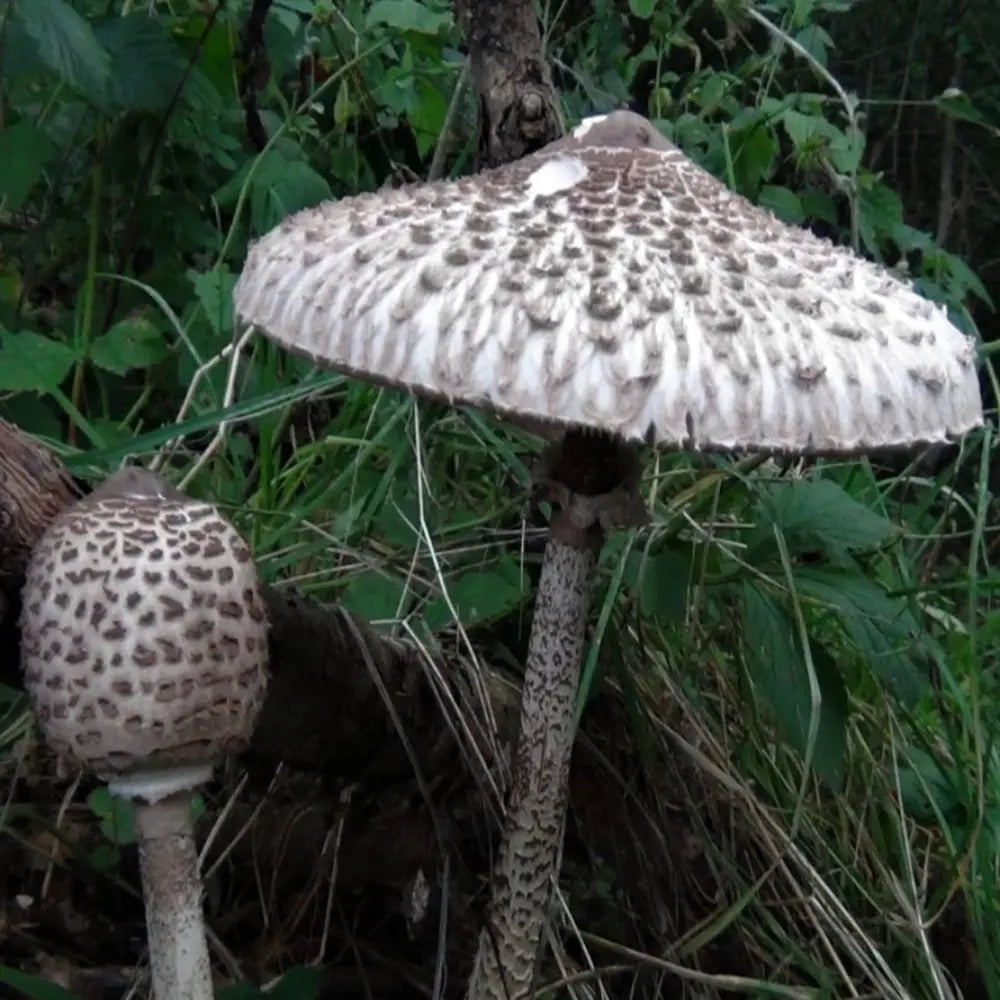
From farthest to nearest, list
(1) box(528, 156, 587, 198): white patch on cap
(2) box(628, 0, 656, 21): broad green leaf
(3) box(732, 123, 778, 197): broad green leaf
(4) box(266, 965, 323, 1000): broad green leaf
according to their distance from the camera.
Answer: (3) box(732, 123, 778, 197): broad green leaf → (2) box(628, 0, 656, 21): broad green leaf → (4) box(266, 965, 323, 1000): broad green leaf → (1) box(528, 156, 587, 198): white patch on cap

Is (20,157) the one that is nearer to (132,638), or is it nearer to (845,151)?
(132,638)

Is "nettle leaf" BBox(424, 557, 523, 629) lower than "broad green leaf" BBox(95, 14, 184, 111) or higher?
lower

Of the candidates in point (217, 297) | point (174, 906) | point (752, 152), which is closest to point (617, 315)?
point (174, 906)

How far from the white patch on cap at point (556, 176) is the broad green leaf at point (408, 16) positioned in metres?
0.97

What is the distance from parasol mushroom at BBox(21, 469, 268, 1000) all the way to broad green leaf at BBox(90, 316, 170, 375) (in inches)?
29.1

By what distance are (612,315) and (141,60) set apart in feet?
3.87

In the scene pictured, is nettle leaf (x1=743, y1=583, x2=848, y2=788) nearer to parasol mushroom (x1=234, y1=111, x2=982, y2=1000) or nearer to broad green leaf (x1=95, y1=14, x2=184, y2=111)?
parasol mushroom (x1=234, y1=111, x2=982, y2=1000)

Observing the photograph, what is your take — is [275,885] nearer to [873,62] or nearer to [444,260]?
[444,260]

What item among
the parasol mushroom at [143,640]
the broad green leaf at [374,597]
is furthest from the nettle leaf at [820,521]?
the parasol mushroom at [143,640]

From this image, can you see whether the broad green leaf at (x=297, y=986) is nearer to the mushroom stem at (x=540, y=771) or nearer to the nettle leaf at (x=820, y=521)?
the mushroom stem at (x=540, y=771)

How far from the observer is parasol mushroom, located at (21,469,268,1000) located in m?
0.91

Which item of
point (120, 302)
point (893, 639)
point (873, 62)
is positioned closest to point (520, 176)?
point (893, 639)

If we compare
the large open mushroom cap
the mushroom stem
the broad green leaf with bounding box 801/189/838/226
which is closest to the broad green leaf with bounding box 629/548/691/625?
the mushroom stem

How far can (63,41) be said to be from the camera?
1.41m
